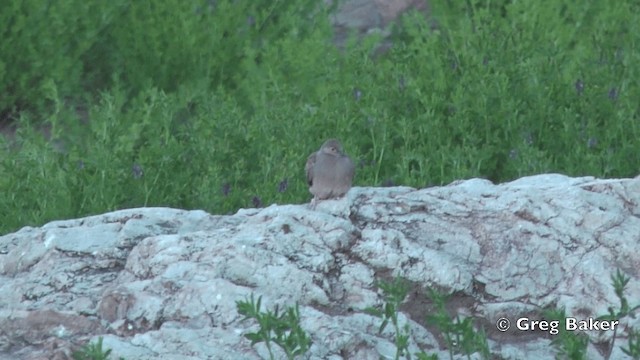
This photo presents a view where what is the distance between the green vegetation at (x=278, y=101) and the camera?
7.40 meters

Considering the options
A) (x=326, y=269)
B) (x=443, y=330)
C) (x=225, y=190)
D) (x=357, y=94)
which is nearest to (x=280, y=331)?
(x=443, y=330)

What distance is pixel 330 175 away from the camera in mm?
5684

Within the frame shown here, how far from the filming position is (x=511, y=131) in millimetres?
7828

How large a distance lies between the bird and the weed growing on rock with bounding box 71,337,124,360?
149 centimetres

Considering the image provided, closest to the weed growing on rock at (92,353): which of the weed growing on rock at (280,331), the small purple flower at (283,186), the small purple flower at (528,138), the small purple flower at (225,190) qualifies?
the weed growing on rock at (280,331)

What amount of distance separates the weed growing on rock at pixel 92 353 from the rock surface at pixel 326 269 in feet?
0.63

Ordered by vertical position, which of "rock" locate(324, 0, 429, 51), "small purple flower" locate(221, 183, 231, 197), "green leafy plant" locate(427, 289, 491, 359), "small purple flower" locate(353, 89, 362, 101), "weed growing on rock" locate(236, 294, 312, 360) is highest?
"weed growing on rock" locate(236, 294, 312, 360)

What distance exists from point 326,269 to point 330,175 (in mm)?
655

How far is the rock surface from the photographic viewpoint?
4.77m

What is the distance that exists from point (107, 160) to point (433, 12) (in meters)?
3.94

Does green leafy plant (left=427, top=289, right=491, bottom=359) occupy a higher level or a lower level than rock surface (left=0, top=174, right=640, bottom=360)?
higher

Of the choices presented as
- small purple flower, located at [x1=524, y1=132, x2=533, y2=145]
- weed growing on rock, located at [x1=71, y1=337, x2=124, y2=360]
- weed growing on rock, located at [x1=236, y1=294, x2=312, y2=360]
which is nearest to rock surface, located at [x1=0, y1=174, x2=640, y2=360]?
weed growing on rock, located at [x1=71, y1=337, x2=124, y2=360]

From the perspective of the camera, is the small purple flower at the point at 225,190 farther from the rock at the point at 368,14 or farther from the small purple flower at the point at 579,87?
the rock at the point at 368,14

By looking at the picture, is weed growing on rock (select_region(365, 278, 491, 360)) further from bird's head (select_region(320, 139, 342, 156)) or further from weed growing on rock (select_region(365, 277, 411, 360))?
bird's head (select_region(320, 139, 342, 156))
